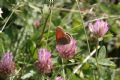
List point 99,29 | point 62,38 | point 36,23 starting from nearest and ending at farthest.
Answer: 1. point 62,38
2. point 99,29
3. point 36,23

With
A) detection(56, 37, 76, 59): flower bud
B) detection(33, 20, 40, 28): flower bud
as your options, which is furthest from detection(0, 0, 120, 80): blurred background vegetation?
detection(56, 37, 76, 59): flower bud

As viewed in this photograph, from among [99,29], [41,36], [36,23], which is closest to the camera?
[99,29]

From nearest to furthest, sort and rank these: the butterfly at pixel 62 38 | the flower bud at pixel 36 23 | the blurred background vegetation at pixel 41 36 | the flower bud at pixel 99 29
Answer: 1. the butterfly at pixel 62 38
2. the flower bud at pixel 99 29
3. the blurred background vegetation at pixel 41 36
4. the flower bud at pixel 36 23

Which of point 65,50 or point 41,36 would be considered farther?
point 41,36

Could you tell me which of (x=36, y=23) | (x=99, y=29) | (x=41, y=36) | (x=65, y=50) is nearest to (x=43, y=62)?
(x=65, y=50)

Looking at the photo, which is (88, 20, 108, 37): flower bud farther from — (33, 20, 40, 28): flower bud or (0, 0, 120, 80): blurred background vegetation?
(33, 20, 40, 28): flower bud

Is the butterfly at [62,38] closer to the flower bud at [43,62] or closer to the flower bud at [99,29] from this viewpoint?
the flower bud at [43,62]

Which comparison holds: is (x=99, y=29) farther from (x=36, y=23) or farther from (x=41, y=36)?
(x=36, y=23)

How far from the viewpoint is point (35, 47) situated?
5.87 feet

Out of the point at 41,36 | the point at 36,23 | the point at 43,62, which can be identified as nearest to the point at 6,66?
the point at 43,62

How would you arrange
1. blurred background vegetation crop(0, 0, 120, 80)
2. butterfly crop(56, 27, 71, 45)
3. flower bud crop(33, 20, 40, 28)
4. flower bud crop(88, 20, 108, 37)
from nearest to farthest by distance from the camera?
butterfly crop(56, 27, 71, 45)
flower bud crop(88, 20, 108, 37)
blurred background vegetation crop(0, 0, 120, 80)
flower bud crop(33, 20, 40, 28)

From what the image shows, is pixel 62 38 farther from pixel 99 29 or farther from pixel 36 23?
pixel 36 23

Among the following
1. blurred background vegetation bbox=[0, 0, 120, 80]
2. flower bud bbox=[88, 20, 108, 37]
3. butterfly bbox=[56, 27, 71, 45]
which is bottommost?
blurred background vegetation bbox=[0, 0, 120, 80]

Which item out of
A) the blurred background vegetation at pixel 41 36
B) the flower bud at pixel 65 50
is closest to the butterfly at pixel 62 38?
the flower bud at pixel 65 50
